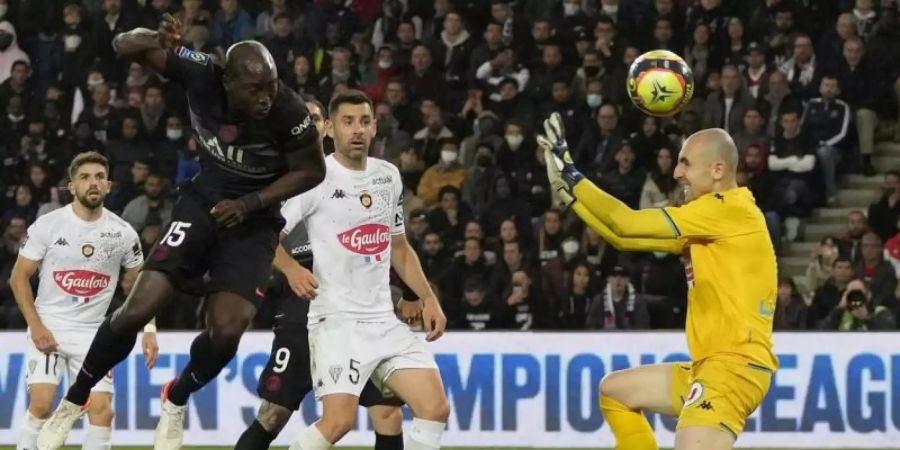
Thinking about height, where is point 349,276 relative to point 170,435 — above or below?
above

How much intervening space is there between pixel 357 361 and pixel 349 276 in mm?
498

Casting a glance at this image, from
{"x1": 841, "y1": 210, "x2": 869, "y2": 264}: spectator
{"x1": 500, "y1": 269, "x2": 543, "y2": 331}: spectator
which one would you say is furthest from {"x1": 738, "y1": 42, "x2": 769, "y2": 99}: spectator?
{"x1": 500, "y1": 269, "x2": 543, "y2": 331}: spectator

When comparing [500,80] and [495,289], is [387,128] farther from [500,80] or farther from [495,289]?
[495,289]

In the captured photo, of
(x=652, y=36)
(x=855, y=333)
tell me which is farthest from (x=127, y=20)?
(x=855, y=333)

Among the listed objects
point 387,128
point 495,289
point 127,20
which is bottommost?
point 495,289

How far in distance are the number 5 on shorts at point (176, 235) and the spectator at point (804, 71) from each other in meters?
10.7

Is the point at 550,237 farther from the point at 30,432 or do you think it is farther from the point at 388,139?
the point at 30,432

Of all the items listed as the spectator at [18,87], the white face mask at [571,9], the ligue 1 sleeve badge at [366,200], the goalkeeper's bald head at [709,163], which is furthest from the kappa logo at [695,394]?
the spectator at [18,87]

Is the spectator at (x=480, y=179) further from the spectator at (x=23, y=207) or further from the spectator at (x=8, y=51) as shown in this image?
the spectator at (x=8, y=51)

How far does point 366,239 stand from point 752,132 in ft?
30.2

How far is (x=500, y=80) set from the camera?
1930 centimetres

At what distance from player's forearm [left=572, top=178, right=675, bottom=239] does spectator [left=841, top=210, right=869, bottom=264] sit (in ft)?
29.7

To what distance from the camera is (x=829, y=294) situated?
16359 mm

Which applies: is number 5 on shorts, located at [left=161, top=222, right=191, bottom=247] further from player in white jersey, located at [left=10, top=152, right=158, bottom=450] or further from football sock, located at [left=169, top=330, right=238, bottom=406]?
player in white jersey, located at [left=10, top=152, right=158, bottom=450]
